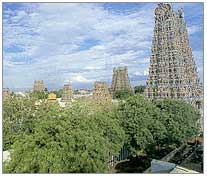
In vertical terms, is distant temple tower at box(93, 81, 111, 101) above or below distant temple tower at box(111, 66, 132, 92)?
below

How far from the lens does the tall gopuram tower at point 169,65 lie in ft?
22.0

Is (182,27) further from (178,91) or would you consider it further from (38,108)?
(38,108)

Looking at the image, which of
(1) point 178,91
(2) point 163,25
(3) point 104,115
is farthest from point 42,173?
(2) point 163,25

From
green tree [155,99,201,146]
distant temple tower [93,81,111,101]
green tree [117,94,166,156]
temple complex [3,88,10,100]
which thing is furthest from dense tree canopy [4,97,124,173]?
distant temple tower [93,81,111,101]

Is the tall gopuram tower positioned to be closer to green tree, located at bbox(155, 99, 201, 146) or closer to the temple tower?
green tree, located at bbox(155, 99, 201, 146)

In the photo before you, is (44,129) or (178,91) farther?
(178,91)

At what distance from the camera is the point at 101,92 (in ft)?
20.2

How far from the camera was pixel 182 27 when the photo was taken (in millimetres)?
7121

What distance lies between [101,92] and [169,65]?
1.60 m

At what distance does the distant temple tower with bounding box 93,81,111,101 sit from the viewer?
5985 millimetres

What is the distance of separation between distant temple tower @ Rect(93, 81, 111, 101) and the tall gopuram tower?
99cm

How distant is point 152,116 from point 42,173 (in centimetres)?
210

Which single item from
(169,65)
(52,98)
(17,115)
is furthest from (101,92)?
(17,115)

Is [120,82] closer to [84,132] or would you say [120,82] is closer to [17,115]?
[17,115]
